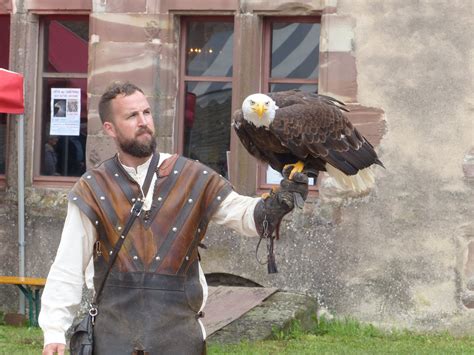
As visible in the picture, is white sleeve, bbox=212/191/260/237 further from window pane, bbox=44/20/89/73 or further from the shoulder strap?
window pane, bbox=44/20/89/73

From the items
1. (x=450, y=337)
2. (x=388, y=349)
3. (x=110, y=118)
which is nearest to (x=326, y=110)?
(x=110, y=118)

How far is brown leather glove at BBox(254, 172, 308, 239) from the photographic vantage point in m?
4.98

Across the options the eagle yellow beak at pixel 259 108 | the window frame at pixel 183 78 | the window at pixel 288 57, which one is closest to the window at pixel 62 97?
the window frame at pixel 183 78

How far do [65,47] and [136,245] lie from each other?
658 cm

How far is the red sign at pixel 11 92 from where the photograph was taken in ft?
34.8

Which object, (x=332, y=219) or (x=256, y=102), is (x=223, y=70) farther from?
(x=256, y=102)

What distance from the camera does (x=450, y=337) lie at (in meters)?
9.93

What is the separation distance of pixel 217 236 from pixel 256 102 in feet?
13.8

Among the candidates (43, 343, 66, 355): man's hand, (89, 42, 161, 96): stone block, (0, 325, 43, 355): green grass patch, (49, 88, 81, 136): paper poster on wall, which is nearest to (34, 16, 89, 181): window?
(49, 88, 81, 136): paper poster on wall

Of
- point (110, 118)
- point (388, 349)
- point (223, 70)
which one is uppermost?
point (223, 70)

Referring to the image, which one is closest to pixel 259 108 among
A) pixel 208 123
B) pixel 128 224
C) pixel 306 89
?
pixel 128 224

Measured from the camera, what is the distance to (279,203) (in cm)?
498

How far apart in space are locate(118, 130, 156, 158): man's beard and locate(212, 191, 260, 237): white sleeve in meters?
0.40

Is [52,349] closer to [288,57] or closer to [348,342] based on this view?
[348,342]
